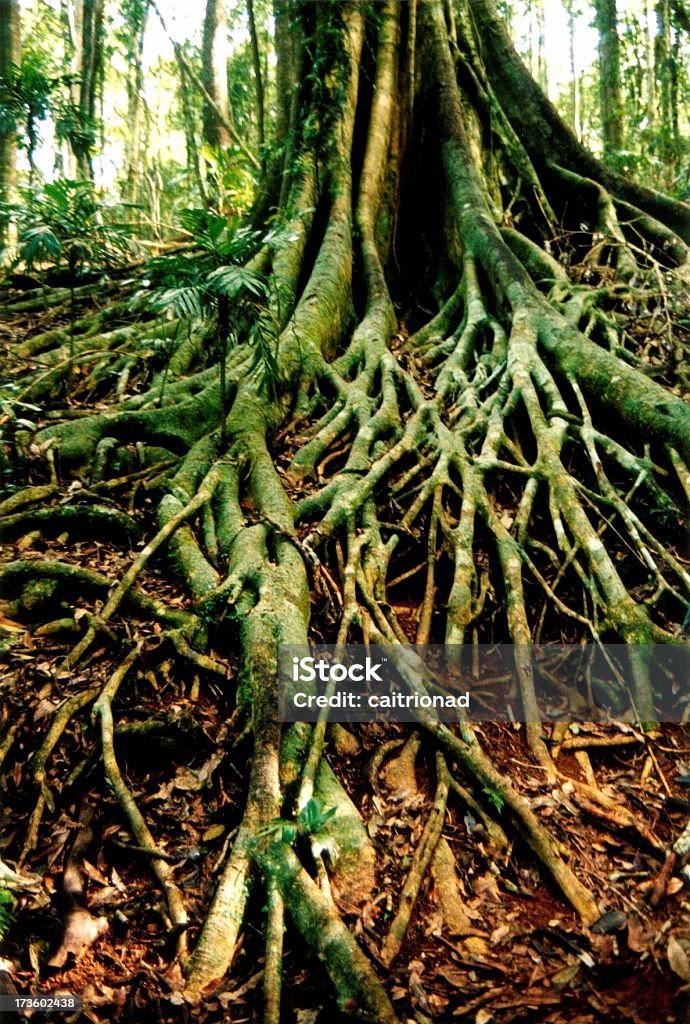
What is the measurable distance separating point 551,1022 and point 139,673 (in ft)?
5.36

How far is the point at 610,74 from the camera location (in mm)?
9180

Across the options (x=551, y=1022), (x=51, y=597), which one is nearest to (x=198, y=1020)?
(x=551, y=1022)

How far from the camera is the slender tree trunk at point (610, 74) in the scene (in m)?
9.09

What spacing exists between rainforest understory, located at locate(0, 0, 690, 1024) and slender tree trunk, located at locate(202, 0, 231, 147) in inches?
168

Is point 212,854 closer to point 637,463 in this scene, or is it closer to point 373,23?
point 637,463

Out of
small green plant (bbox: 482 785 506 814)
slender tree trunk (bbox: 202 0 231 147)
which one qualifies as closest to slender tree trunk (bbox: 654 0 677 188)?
slender tree trunk (bbox: 202 0 231 147)

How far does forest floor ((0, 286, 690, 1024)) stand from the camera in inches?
72.8

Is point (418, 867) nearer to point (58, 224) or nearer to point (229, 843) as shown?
point (229, 843)

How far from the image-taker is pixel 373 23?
5.59 m

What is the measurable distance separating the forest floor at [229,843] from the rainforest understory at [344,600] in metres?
0.01

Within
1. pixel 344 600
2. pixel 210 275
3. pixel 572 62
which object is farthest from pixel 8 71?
pixel 572 62
